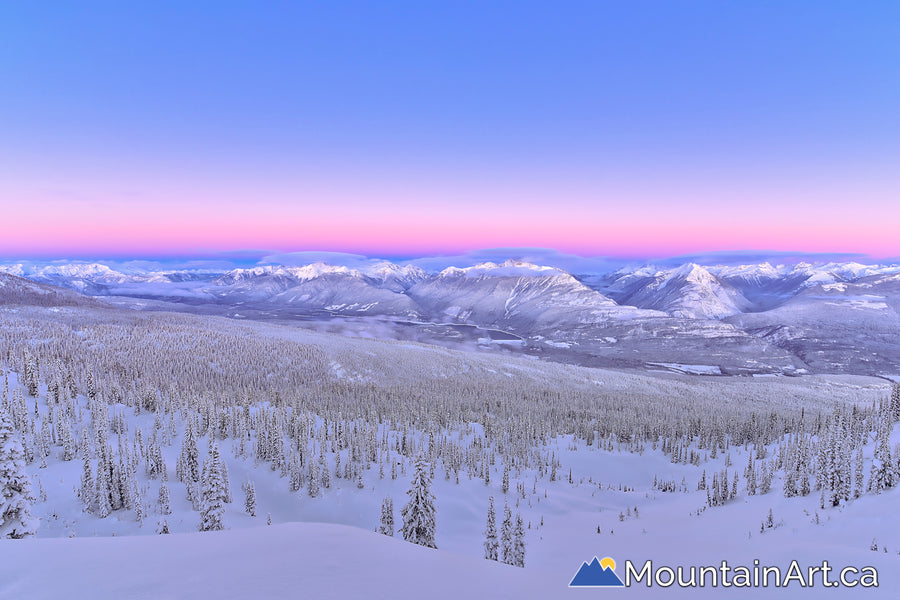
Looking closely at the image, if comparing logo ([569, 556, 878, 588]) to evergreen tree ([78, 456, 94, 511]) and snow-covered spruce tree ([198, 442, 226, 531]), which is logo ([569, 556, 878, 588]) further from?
evergreen tree ([78, 456, 94, 511])

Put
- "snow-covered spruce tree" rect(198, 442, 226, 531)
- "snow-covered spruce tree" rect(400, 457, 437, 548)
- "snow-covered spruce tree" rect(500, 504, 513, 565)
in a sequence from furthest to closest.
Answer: "snow-covered spruce tree" rect(500, 504, 513, 565), "snow-covered spruce tree" rect(198, 442, 226, 531), "snow-covered spruce tree" rect(400, 457, 437, 548)

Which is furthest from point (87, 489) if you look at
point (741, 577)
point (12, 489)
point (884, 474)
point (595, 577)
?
point (884, 474)

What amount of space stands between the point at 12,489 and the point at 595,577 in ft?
112

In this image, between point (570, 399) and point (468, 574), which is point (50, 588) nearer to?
point (468, 574)

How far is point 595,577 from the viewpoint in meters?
19.0

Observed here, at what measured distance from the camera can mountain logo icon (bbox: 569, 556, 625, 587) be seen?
17.4 m

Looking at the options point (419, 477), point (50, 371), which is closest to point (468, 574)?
point (419, 477)

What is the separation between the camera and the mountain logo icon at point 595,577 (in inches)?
686

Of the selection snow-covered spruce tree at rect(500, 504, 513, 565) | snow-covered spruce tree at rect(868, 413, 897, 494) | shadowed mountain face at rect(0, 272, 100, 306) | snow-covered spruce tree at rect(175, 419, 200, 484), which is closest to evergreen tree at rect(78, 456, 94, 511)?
snow-covered spruce tree at rect(175, 419, 200, 484)

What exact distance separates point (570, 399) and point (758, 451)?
5162 centimetres

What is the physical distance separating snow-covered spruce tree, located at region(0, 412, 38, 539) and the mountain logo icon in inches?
1266

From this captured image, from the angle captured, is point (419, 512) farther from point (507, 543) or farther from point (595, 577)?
point (595, 577)

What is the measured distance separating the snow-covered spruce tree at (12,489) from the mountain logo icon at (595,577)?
32.2 meters

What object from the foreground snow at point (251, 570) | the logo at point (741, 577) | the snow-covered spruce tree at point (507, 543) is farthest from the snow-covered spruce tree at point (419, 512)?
the logo at point (741, 577)
